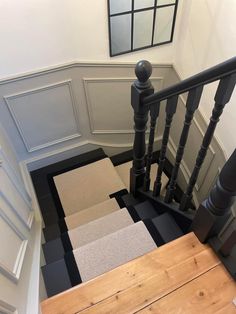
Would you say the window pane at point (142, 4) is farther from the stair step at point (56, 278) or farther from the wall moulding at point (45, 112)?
the stair step at point (56, 278)

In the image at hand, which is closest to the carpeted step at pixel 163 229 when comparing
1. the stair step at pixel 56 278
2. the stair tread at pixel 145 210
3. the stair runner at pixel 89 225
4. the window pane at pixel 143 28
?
the stair runner at pixel 89 225

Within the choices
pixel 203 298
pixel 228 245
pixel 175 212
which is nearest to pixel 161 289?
pixel 203 298

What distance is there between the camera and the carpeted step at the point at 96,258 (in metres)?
1.41

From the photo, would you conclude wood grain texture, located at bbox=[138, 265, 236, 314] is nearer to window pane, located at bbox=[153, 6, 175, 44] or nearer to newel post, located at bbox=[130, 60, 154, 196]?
newel post, located at bbox=[130, 60, 154, 196]

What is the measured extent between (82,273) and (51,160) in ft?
5.86

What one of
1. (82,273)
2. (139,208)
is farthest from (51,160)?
(82,273)

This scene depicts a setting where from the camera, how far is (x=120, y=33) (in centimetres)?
228

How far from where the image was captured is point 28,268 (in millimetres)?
1462

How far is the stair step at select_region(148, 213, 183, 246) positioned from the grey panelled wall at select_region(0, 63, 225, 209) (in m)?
1.04

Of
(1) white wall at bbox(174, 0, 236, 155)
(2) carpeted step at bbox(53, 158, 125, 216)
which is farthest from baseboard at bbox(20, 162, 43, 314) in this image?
(1) white wall at bbox(174, 0, 236, 155)

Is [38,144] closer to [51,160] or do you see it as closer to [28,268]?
[51,160]

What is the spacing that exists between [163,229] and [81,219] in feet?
3.07

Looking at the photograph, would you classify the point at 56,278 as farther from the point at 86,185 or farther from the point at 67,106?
the point at 67,106

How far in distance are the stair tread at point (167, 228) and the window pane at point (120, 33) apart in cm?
156
